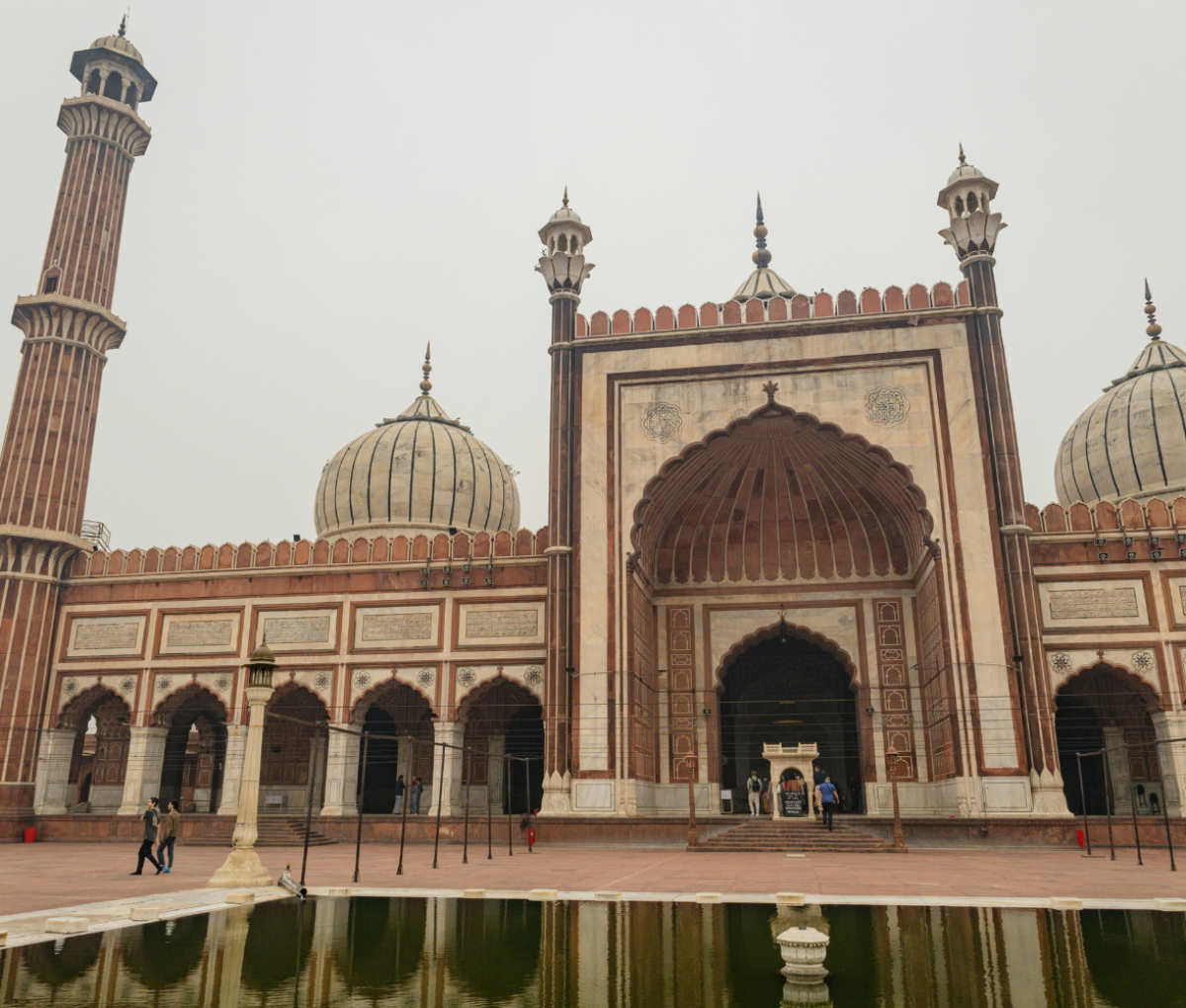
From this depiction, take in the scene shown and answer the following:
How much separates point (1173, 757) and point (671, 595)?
8487 mm

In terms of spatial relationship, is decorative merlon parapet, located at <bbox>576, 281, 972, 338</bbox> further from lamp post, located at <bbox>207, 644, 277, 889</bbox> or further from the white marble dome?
lamp post, located at <bbox>207, 644, 277, 889</bbox>

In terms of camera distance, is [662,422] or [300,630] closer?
[662,422]

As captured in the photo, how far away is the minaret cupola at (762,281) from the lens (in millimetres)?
21688

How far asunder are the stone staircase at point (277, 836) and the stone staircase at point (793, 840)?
5995 mm

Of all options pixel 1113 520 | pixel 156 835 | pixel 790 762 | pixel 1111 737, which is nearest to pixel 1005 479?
pixel 1113 520

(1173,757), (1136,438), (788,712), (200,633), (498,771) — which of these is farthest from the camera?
(788,712)

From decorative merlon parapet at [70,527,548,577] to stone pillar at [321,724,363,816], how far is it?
3159 mm

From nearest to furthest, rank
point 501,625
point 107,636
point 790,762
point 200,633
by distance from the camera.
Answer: point 790,762
point 501,625
point 200,633
point 107,636

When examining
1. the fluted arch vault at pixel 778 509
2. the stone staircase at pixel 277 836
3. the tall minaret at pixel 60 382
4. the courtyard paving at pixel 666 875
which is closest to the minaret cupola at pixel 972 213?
the fluted arch vault at pixel 778 509

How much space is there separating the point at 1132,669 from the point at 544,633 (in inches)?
370

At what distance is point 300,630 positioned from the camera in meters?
17.3

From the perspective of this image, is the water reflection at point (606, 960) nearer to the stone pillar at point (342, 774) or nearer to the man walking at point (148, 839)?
the man walking at point (148, 839)

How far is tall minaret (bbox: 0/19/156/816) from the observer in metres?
17.2

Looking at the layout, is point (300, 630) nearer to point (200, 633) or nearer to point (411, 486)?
point (200, 633)
